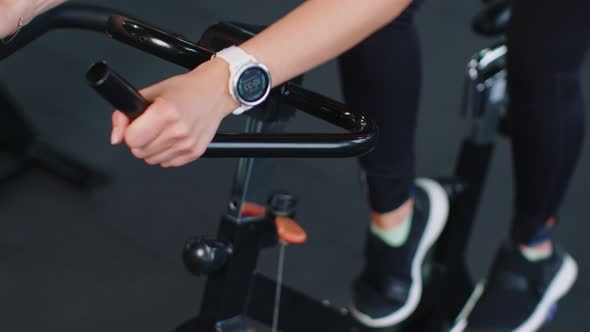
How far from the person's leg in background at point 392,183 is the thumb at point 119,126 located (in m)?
0.55

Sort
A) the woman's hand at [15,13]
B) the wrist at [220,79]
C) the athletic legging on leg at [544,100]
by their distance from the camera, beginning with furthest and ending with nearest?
the athletic legging on leg at [544,100], the woman's hand at [15,13], the wrist at [220,79]

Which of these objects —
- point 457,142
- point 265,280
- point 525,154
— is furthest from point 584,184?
point 265,280

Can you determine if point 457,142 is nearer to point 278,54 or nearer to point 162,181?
point 162,181

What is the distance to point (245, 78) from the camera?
2.37ft

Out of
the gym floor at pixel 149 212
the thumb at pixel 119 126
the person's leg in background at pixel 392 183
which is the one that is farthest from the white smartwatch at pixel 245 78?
the gym floor at pixel 149 212

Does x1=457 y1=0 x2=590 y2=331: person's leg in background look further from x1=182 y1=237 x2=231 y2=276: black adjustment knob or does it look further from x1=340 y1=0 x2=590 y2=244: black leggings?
x1=182 y1=237 x2=231 y2=276: black adjustment knob

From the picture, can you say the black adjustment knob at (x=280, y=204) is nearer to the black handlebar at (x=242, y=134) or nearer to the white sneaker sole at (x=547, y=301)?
the black handlebar at (x=242, y=134)

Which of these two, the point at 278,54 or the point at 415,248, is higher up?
the point at 278,54

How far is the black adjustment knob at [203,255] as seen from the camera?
0.94m

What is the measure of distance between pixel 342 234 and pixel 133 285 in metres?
0.53

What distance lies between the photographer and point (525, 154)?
4.16 ft

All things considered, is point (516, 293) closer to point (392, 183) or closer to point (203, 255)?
point (392, 183)

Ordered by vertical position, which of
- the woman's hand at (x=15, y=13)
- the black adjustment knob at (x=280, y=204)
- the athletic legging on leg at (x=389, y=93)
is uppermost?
the woman's hand at (x=15, y=13)

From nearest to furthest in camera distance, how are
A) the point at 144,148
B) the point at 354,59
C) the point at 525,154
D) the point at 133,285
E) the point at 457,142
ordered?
the point at 144,148 < the point at 354,59 < the point at 525,154 < the point at 133,285 < the point at 457,142
